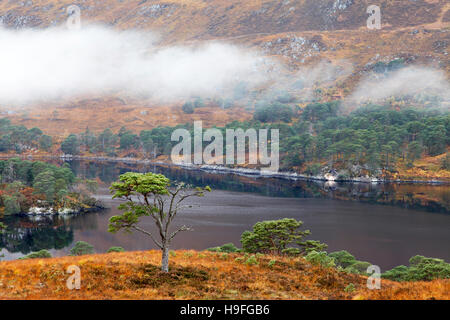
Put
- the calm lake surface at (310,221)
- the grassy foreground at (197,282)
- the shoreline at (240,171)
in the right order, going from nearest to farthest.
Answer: the grassy foreground at (197,282) → the calm lake surface at (310,221) → the shoreline at (240,171)

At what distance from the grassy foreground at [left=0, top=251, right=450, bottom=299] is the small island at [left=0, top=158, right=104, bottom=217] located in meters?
60.5

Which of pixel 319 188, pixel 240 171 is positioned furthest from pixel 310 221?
pixel 240 171

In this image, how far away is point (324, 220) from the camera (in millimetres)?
80000

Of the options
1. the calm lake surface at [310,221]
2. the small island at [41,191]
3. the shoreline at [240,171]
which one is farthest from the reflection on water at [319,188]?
the small island at [41,191]

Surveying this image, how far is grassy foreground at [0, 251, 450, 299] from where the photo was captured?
2097 centimetres

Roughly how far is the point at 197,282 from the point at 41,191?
7154 cm

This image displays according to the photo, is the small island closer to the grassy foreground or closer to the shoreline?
the grassy foreground

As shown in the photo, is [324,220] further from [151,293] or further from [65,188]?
[151,293]

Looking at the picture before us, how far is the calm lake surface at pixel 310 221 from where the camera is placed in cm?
6181

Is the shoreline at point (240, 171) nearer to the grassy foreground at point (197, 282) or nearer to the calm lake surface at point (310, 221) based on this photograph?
the calm lake surface at point (310, 221)

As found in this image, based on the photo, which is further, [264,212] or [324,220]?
[264,212]

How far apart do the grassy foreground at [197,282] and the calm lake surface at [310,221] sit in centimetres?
1072
